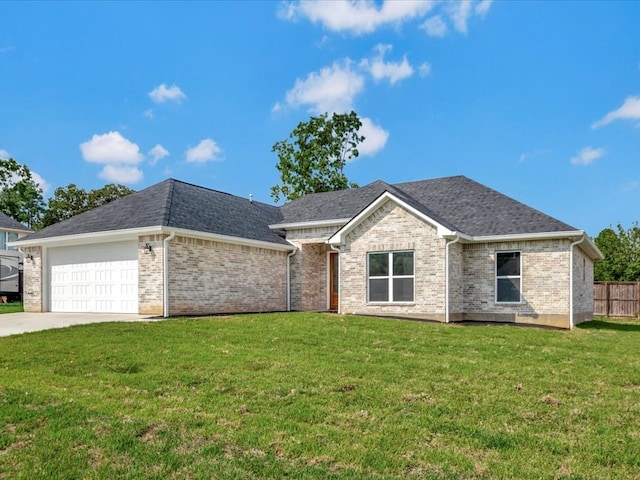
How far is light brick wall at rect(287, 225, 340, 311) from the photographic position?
20.9 meters

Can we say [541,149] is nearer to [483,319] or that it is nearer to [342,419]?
[483,319]

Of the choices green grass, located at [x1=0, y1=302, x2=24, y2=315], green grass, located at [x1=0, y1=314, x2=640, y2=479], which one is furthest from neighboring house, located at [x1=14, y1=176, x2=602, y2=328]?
green grass, located at [x1=0, y1=314, x2=640, y2=479]

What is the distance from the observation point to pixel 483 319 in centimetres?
1703

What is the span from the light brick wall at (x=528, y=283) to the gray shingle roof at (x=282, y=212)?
622 millimetres

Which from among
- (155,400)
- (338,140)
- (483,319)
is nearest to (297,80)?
(483,319)

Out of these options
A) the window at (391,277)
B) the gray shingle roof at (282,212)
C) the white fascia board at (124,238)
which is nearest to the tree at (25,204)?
the white fascia board at (124,238)

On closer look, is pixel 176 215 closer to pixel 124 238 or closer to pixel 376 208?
pixel 124 238

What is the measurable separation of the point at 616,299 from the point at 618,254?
5130 mm

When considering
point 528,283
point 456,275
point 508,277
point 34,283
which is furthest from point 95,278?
point 528,283

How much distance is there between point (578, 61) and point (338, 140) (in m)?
27.3

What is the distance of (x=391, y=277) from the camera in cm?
1684

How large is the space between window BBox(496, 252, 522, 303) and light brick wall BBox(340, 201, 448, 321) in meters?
2.48

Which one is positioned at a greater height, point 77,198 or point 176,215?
point 77,198

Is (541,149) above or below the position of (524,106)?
below
